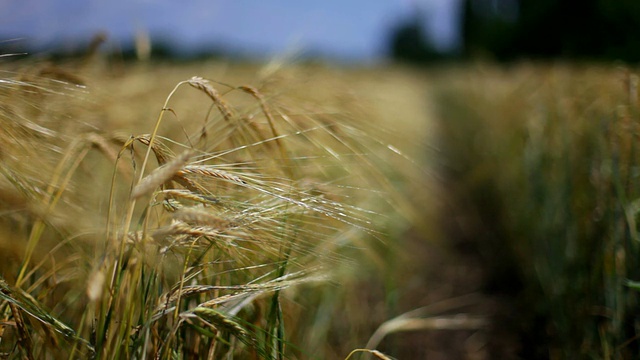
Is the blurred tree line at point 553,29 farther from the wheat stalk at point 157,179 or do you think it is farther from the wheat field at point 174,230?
the wheat stalk at point 157,179

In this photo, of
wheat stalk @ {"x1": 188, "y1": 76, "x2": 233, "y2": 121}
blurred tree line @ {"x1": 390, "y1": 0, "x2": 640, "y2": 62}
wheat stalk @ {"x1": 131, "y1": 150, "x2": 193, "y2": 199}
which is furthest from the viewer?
blurred tree line @ {"x1": 390, "y1": 0, "x2": 640, "y2": 62}

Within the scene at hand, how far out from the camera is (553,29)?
12.2 metres

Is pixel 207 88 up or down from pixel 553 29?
up

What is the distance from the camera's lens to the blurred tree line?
7648 millimetres

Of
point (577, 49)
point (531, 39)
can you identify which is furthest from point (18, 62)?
point (531, 39)

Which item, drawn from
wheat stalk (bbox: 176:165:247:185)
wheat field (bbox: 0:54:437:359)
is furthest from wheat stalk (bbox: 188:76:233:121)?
wheat stalk (bbox: 176:165:247:185)

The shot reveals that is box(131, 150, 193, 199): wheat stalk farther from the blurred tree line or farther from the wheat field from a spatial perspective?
the blurred tree line

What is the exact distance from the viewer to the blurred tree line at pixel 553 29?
765 cm

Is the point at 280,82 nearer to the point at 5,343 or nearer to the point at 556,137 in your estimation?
the point at 5,343

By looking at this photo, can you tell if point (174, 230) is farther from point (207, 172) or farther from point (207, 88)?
point (207, 88)

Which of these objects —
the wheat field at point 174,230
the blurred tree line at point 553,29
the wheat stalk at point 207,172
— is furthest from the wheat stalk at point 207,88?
the blurred tree line at point 553,29

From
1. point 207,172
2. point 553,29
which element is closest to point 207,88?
point 207,172

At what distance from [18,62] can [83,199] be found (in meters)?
0.46

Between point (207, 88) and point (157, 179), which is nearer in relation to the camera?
point (157, 179)
